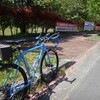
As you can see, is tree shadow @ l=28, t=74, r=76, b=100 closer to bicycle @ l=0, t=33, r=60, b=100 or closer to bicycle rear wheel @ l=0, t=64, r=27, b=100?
bicycle @ l=0, t=33, r=60, b=100

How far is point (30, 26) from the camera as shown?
14586 mm

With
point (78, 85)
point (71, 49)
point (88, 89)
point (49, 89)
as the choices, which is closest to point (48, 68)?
point (49, 89)

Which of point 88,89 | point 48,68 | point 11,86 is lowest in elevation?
point 88,89

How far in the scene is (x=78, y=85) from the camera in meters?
4.41

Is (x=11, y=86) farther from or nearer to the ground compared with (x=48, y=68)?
farther from the ground

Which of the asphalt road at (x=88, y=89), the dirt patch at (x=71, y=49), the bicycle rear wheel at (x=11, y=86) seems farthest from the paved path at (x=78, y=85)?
the dirt patch at (x=71, y=49)

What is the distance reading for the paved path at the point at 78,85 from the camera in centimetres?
378

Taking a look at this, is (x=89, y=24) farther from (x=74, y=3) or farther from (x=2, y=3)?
(x=2, y=3)

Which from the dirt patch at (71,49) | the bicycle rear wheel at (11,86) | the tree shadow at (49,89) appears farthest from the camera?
the dirt patch at (71,49)

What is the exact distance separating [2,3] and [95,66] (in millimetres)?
8610

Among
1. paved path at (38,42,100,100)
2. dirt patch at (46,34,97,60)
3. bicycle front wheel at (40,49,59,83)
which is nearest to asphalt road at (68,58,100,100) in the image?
paved path at (38,42,100,100)

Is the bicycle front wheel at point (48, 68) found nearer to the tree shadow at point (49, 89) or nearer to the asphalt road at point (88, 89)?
the tree shadow at point (49, 89)

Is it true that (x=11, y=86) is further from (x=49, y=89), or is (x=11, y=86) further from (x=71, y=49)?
(x=71, y=49)

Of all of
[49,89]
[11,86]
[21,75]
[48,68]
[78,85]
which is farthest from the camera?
[48,68]
